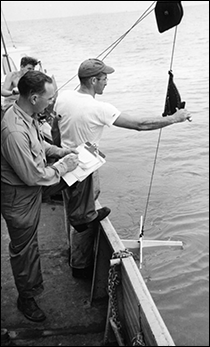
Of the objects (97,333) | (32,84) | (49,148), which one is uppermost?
(32,84)

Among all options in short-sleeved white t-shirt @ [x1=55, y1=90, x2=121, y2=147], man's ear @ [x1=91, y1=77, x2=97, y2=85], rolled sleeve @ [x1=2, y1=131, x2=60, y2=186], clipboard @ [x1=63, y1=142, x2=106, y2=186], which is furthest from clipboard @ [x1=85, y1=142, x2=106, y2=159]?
man's ear @ [x1=91, y1=77, x2=97, y2=85]

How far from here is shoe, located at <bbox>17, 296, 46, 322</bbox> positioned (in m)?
2.91

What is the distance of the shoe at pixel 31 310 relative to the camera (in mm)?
2908

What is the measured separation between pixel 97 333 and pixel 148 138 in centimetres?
828

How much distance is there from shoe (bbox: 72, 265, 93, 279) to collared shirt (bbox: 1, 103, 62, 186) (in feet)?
3.47

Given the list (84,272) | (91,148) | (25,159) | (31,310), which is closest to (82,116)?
(91,148)

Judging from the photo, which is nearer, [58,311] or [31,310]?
[31,310]

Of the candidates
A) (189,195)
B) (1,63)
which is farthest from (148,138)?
(1,63)

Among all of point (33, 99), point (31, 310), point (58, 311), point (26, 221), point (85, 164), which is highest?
point (33, 99)

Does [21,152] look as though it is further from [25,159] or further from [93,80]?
[93,80]

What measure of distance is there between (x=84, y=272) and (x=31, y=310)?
1.90ft

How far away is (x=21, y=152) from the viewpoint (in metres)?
2.36

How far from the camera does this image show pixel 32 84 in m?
2.42

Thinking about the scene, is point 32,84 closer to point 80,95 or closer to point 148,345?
point 80,95
